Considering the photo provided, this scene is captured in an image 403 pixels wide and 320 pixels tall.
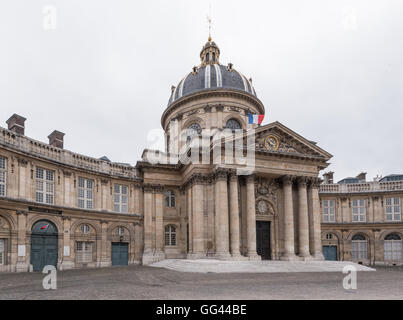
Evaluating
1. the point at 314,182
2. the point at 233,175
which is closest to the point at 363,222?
the point at 314,182

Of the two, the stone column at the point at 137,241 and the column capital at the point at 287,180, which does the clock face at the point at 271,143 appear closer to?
the column capital at the point at 287,180

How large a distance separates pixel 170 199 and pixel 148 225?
3646 millimetres

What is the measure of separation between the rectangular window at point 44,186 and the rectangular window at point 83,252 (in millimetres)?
4833

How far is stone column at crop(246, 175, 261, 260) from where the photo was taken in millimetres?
29761

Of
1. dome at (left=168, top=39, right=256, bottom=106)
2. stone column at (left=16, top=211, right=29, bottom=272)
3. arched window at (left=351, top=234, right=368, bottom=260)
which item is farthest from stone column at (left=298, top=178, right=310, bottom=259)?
stone column at (left=16, top=211, right=29, bottom=272)

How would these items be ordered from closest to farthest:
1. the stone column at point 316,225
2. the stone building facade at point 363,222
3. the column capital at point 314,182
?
the stone column at point 316,225
the column capital at point 314,182
the stone building facade at point 363,222

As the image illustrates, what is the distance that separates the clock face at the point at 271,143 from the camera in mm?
32725

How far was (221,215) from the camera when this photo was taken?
29.3 meters

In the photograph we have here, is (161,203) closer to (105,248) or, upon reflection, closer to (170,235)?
(170,235)

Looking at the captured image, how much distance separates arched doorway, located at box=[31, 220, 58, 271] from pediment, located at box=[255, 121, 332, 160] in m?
18.8

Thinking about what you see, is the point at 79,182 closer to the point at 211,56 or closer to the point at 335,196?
the point at 211,56

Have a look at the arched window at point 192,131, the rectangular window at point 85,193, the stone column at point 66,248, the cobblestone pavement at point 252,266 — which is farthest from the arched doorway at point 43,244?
the arched window at point 192,131

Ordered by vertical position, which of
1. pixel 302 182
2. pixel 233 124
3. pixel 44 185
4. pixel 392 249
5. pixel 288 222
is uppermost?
pixel 233 124
